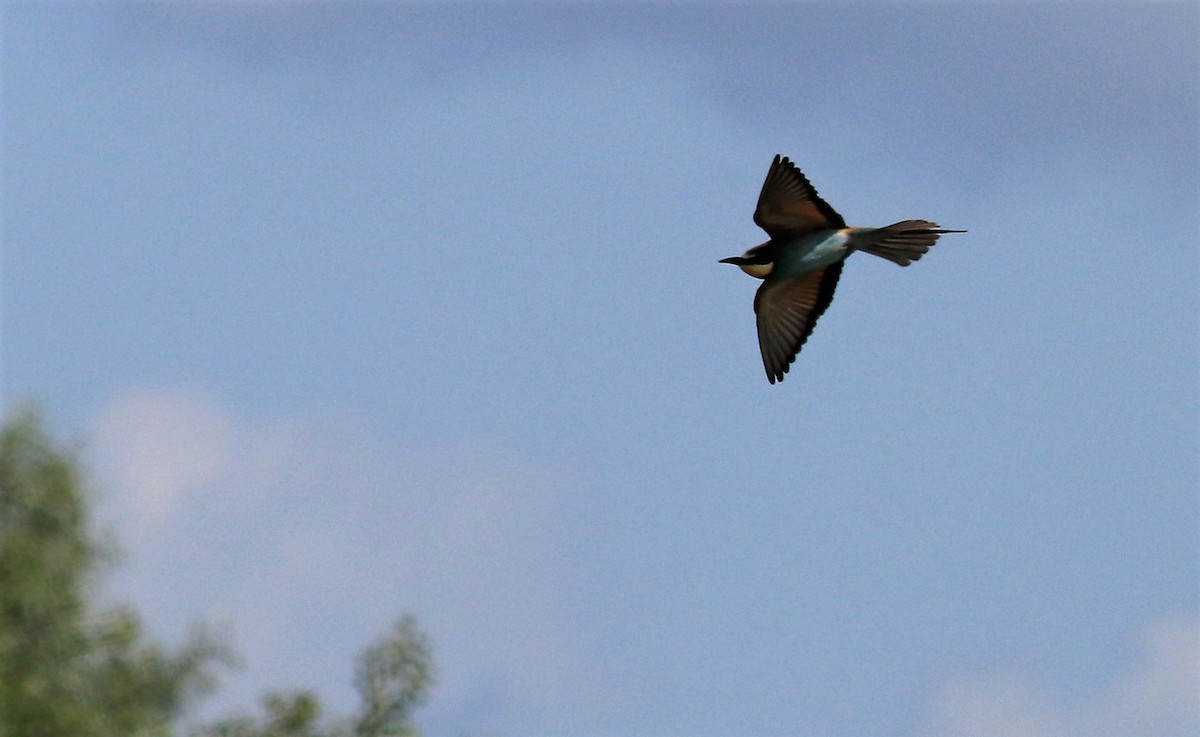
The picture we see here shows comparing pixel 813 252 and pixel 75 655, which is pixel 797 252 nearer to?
pixel 813 252

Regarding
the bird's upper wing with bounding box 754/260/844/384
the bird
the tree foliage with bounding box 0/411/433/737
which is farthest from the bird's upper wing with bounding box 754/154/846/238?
the tree foliage with bounding box 0/411/433/737

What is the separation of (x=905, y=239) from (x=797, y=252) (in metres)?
0.73

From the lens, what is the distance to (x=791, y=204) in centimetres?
1700

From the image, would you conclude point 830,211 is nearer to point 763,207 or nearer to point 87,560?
point 763,207

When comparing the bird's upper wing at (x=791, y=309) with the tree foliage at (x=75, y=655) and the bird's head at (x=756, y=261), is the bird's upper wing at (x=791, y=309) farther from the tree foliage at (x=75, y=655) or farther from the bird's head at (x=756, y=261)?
the tree foliage at (x=75, y=655)

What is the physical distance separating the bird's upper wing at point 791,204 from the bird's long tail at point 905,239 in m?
0.26

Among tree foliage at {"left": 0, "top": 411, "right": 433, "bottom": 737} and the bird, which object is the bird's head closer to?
the bird

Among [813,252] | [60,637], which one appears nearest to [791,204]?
[813,252]

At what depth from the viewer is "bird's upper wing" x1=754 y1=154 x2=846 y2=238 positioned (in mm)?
16906

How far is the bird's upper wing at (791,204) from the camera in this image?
16906 millimetres

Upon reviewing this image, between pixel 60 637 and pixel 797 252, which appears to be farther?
pixel 60 637

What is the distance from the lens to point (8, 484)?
89.0ft

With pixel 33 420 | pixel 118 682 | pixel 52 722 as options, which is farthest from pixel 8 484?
pixel 52 722

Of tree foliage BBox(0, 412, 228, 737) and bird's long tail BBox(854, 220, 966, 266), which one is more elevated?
tree foliage BBox(0, 412, 228, 737)
